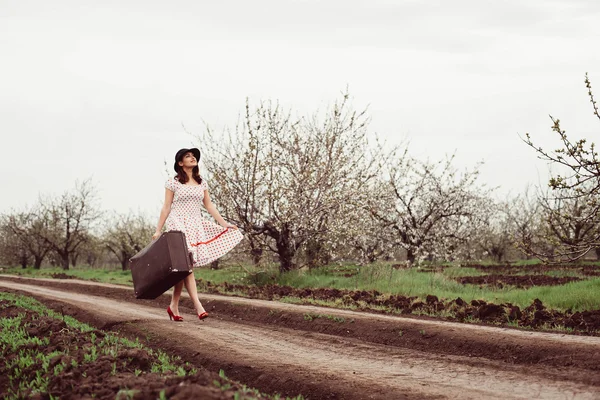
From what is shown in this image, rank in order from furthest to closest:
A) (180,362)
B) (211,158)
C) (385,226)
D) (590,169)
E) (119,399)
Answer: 1. (385,226)
2. (211,158)
3. (590,169)
4. (180,362)
5. (119,399)

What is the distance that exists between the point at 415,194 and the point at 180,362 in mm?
19581

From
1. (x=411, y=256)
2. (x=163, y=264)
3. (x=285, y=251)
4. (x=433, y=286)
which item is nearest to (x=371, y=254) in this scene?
(x=411, y=256)

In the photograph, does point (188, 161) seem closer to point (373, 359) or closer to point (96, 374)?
point (373, 359)

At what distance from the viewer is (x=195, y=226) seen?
941 cm

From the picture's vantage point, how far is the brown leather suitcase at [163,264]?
340 inches

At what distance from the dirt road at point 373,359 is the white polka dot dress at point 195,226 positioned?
3.80 ft

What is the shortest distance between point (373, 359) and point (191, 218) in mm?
3856

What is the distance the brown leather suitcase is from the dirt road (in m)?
0.63

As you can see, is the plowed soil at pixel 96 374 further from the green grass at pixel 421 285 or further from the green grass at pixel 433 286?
the green grass at pixel 421 285

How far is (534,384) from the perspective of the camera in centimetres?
555

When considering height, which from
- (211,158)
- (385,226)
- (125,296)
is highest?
(211,158)

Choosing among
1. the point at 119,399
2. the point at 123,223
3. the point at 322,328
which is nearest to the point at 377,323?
the point at 322,328

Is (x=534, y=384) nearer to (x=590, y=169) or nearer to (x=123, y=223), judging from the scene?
(x=590, y=169)

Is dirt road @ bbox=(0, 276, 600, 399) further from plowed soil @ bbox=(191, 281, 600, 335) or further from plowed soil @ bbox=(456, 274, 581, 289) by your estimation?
plowed soil @ bbox=(456, 274, 581, 289)
